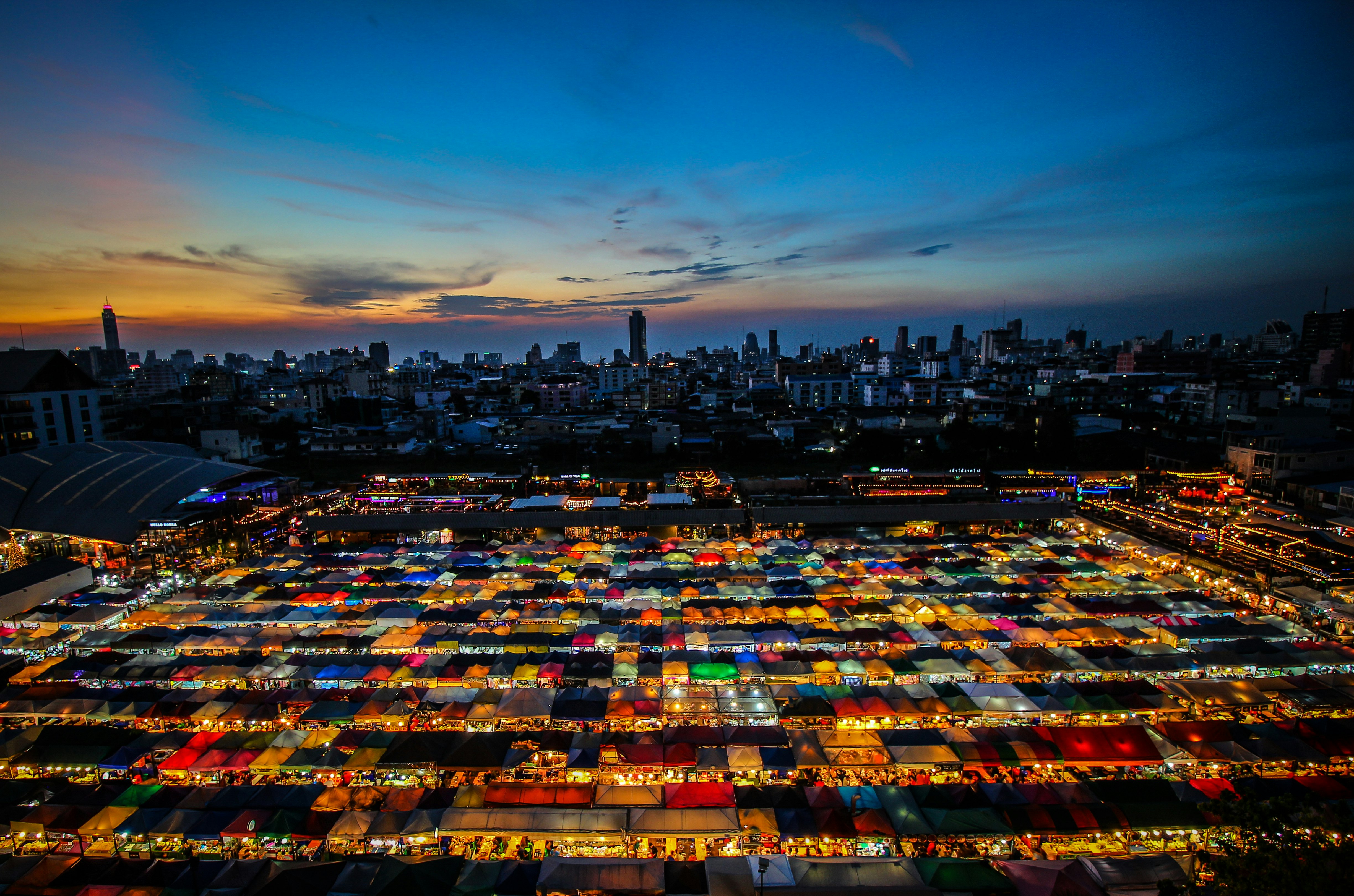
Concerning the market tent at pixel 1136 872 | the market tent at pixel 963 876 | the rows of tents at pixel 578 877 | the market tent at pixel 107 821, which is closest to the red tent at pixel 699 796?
the rows of tents at pixel 578 877

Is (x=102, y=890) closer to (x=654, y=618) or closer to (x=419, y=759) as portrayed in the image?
(x=419, y=759)

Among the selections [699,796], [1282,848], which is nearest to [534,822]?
[699,796]

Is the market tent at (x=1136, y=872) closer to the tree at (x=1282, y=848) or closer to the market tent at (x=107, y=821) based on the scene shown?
the tree at (x=1282, y=848)

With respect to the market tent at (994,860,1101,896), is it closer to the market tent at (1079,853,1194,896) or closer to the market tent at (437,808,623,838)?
the market tent at (1079,853,1194,896)

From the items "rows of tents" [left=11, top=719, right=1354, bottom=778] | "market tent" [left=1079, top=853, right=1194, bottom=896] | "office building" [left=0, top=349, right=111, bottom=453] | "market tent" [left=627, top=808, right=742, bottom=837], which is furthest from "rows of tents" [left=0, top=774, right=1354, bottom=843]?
"office building" [left=0, top=349, right=111, bottom=453]

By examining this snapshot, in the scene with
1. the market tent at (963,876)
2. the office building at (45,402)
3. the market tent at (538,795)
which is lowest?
the market tent at (963,876)

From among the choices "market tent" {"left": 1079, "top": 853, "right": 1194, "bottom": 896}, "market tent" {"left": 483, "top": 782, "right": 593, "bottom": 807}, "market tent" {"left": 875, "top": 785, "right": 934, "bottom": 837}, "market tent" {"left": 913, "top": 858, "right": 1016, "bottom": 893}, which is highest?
"market tent" {"left": 483, "top": 782, "right": 593, "bottom": 807}

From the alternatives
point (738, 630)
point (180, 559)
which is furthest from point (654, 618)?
point (180, 559)
